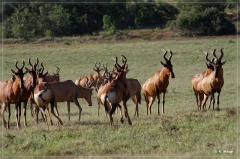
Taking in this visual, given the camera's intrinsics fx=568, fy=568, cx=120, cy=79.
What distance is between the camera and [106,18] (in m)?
61.8

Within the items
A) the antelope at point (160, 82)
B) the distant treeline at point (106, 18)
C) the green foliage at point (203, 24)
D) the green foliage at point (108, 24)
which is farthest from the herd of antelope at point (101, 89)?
the green foliage at point (108, 24)

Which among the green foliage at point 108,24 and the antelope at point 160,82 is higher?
the green foliage at point 108,24

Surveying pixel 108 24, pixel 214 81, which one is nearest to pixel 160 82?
pixel 214 81

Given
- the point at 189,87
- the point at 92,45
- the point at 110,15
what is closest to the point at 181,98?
the point at 189,87

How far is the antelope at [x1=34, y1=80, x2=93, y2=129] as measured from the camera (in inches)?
717

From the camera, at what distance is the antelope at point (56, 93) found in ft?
59.8

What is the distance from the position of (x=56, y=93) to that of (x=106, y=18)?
4247 centimetres

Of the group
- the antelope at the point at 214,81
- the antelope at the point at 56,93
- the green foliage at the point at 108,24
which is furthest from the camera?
the green foliage at the point at 108,24

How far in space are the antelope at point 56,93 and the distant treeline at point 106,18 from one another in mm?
36343

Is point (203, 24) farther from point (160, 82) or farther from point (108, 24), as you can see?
point (160, 82)

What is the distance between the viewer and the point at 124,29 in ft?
213

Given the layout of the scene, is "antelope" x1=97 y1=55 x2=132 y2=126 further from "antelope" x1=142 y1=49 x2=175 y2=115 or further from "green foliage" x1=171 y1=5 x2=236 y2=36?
"green foliage" x1=171 y1=5 x2=236 y2=36

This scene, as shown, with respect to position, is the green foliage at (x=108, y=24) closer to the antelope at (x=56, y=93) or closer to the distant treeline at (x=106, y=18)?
the distant treeline at (x=106, y=18)

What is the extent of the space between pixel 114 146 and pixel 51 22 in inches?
1887
